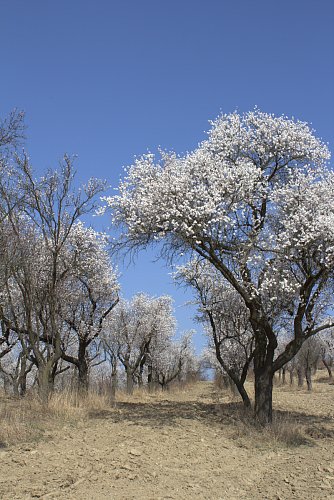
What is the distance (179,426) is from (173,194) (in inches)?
239

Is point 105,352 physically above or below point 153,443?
above

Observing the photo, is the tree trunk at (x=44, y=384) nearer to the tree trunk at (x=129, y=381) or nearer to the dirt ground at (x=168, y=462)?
the dirt ground at (x=168, y=462)

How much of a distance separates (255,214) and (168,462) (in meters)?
8.38

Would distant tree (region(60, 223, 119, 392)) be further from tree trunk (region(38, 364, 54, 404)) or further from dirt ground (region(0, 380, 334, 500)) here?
dirt ground (region(0, 380, 334, 500))

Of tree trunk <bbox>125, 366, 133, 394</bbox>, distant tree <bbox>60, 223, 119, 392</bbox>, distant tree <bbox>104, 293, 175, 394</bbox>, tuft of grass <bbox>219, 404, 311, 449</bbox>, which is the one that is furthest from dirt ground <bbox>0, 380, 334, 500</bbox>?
distant tree <bbox>104, 293, 175, 394</bbox>

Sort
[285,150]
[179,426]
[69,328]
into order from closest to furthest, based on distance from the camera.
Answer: [179,426]
[285,150]
[69,328]

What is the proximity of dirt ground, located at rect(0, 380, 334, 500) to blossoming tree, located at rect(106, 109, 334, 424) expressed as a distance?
2776mm

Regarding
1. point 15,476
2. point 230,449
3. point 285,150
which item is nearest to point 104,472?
point 15,476

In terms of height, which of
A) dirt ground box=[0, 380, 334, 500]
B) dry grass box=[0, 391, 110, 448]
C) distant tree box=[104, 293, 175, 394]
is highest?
Result: distant tree box=[104, 293, 175, 394]

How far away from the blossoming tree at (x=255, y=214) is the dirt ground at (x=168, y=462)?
9.11 feet

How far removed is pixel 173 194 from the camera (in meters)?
13.4

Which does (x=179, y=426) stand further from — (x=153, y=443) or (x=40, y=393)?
(x=40, y=393)

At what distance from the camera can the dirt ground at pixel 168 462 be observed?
7703 millimetres

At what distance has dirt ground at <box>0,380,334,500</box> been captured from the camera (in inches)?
303
